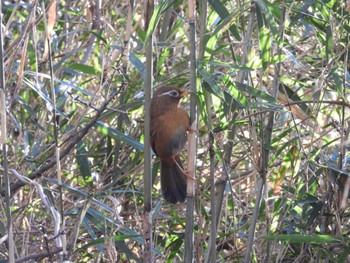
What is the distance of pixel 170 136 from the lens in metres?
3.40

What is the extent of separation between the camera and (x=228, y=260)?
3582 mm

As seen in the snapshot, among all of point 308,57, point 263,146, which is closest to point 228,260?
point 263,146

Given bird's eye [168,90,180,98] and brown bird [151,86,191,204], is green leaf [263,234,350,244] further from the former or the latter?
bird's eye [168,90,180,98]

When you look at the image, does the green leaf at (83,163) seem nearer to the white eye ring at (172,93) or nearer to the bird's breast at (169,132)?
the bird's breast at (169,132)

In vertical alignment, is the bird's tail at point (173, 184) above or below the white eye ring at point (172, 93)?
below

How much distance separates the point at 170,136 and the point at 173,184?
23 centimetres

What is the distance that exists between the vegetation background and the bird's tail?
0.10 metres

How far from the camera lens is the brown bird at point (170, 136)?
3373 millimetres

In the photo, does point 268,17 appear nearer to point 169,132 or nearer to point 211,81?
point 211,81

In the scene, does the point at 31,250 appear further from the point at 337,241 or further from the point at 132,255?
the point at 337,241

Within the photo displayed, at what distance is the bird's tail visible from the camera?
11.0ft

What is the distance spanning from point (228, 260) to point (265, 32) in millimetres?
1277

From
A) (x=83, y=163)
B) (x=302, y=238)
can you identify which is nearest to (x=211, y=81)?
(x=302, y=238)

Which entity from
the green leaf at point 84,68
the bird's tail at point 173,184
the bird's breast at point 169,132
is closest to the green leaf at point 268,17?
the bird's breast at point 169,132
